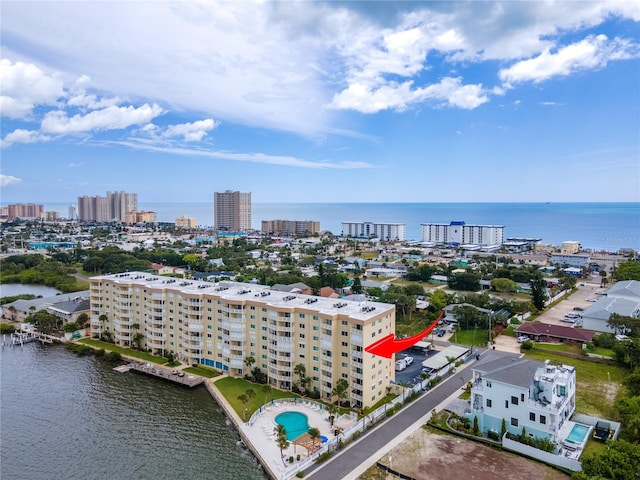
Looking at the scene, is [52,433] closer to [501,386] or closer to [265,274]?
[501,386]

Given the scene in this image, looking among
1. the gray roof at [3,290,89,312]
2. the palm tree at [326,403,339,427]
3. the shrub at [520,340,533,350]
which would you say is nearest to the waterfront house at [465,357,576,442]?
the palm tree at [326,403,339,427]

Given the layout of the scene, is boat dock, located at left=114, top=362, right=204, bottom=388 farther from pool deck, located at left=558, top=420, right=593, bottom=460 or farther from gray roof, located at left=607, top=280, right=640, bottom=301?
gray roof, located at left=607, top=280, right=640, bottom=301

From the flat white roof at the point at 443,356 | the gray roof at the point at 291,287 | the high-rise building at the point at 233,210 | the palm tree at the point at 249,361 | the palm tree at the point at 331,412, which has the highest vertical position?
the high-rise building at the point at 233,210

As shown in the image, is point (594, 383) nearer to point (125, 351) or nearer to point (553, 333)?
point (553, 333)

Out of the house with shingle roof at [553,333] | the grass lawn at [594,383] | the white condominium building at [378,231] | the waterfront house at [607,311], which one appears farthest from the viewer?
the white condominium building at [378,231]

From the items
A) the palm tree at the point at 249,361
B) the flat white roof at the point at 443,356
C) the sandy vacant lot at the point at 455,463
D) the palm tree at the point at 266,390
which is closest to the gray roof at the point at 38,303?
the palm tree at the point at 249,361

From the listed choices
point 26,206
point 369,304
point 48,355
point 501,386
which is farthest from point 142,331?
point 26,206

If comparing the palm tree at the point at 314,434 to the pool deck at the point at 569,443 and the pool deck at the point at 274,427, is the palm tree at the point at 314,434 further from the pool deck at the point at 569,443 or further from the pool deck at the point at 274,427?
the pool deck at the point at 569,443

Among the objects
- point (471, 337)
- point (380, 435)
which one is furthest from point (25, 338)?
point (471, 337)
